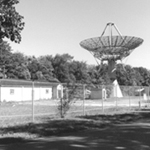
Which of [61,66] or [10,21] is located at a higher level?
[61,66]

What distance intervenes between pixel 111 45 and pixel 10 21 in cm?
3333

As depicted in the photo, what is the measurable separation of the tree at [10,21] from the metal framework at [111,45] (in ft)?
104

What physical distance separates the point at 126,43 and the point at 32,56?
48.7m

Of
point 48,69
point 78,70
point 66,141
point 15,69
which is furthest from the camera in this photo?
point 78,70

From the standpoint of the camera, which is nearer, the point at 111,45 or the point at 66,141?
the point at 66,141

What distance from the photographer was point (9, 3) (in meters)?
5.75

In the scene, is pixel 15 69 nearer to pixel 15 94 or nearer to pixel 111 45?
pixel 15 94

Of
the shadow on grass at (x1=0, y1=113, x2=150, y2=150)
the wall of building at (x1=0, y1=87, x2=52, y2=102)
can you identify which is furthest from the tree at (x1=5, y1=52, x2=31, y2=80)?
the shadow on grass at (x1=0, y1=113, x2=150, y2=150)

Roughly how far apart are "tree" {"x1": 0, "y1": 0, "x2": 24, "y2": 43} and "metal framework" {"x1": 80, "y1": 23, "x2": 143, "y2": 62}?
31.6 meters

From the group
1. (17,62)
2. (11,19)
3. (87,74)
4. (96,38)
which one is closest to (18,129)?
(11,19)

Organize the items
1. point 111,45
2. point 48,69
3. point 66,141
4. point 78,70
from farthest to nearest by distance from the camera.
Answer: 1. point 78,70
2. point 48,69
3. point 111,45
4. point 66,141

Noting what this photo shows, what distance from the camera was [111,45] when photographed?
38.2 meters

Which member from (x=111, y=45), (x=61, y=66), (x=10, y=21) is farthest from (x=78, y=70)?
(x=10, y=21)

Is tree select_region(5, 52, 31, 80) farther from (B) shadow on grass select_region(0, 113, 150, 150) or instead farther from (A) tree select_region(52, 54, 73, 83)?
(B) shadow on grass select_region(0, 113, 150, 150)
